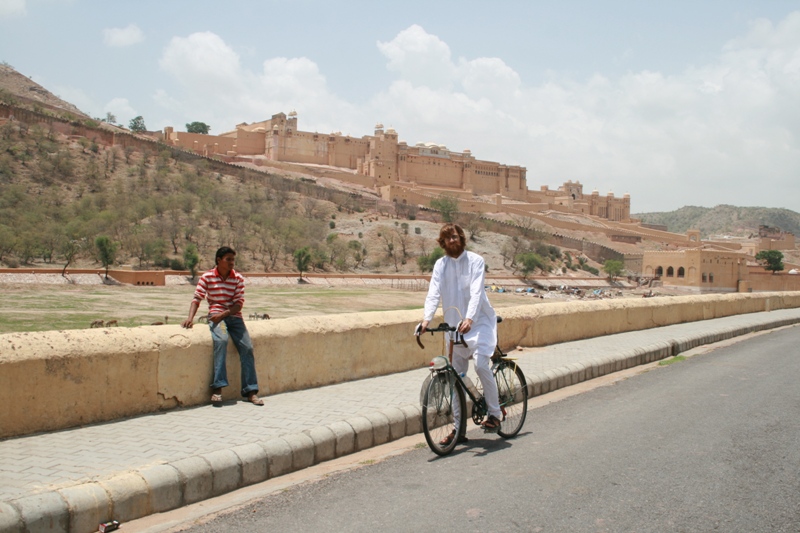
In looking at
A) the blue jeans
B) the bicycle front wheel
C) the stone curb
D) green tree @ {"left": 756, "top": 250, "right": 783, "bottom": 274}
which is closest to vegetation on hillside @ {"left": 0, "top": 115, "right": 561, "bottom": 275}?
green tree @ {"left": 756, "top": 250, "right": 783, "bottom": 274}

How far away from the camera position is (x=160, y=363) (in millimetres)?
5363

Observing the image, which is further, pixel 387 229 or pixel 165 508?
pixel 387 229

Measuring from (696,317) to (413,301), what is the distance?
16.6 meters

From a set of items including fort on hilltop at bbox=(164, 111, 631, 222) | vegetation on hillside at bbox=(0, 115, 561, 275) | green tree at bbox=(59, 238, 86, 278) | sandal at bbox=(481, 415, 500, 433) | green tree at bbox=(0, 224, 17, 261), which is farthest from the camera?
fort on hilltop at bbox=(164, 111, 631, 222)

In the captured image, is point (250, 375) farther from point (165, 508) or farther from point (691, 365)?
point (691, 365)

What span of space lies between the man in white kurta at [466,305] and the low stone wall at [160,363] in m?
1.87

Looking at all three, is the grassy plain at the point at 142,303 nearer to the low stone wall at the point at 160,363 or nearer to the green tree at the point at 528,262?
the low stone wall at the point at 160,363

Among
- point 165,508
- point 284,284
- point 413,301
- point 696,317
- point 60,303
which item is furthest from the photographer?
point 284,284

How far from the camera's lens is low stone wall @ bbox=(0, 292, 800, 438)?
4570 millimetres

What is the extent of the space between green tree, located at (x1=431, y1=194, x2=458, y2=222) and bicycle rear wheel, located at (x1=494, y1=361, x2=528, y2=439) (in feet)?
Result: 185

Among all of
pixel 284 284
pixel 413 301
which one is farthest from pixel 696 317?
pixel 284 284

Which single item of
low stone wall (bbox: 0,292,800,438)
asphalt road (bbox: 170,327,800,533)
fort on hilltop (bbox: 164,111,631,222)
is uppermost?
fort on hilltop (bbox: 164,111,631,222)

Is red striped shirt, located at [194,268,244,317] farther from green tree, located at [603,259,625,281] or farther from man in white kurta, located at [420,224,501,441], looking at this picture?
green tree, located at [603,259,625,281]

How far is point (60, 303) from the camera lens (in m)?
20.9
